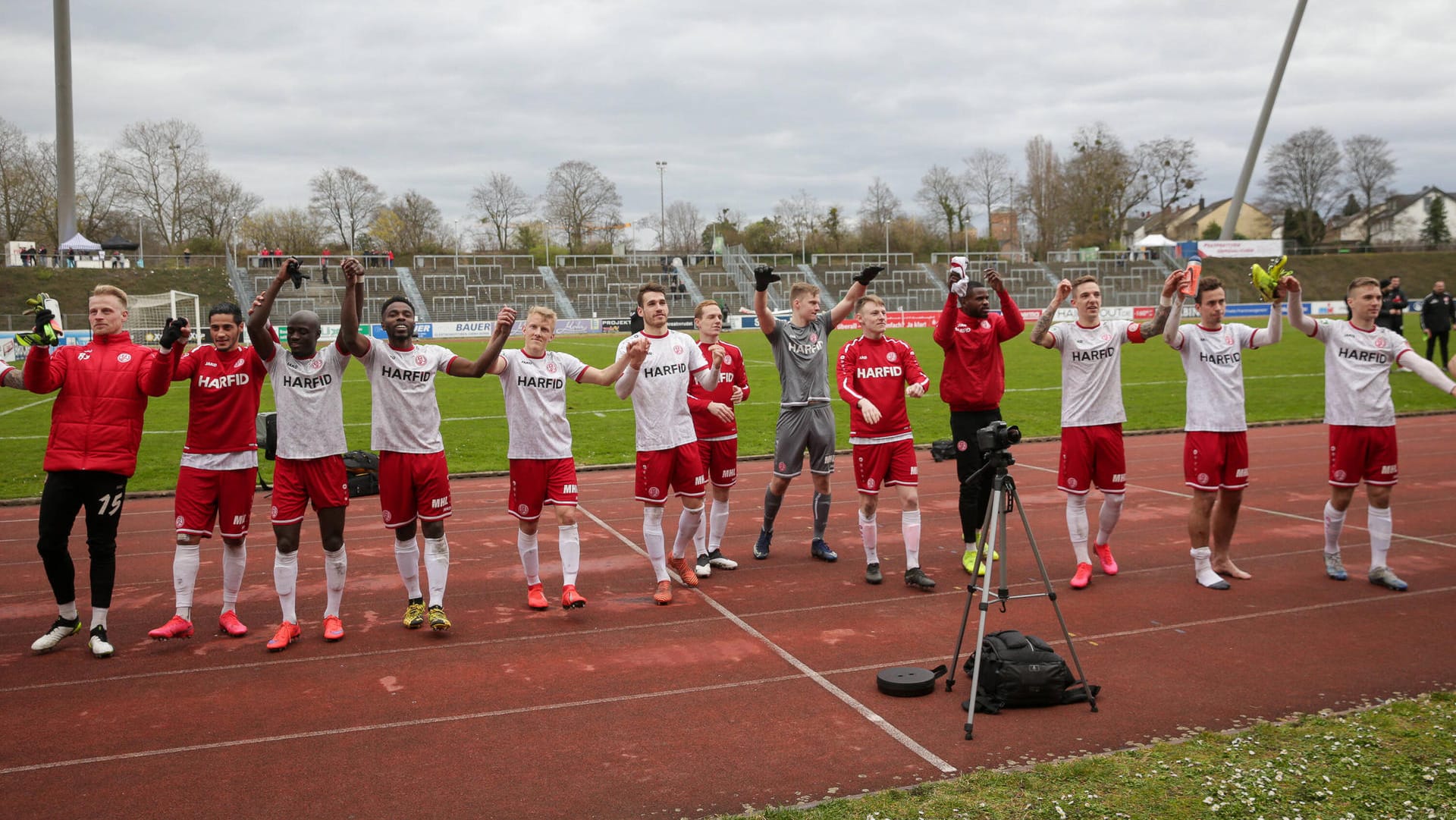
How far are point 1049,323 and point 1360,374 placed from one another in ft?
7.84

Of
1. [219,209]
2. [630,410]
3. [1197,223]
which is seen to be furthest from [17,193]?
[1197,223]

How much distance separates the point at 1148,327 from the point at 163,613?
796 centimetres

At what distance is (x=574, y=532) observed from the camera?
7.24 m

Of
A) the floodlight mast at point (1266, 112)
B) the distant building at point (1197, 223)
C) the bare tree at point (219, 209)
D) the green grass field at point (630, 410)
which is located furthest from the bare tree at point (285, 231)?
the distant building at point (1197, 223)

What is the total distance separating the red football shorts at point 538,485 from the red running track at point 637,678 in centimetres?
80

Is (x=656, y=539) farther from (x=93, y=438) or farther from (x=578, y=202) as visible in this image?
(x=578, y=202)

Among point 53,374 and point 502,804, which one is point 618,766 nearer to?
point 502,804

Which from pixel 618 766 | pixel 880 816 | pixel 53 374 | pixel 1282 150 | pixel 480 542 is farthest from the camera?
pixel 1282 150

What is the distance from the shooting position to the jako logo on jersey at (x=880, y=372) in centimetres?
797

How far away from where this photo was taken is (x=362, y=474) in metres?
11.8

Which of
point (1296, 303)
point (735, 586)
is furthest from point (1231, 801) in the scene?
point (1296, 303)

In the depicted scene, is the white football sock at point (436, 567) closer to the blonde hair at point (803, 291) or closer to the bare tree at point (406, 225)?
the blonde hair at point (803, 291)

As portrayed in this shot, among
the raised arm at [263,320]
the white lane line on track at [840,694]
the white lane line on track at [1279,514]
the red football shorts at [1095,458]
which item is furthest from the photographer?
the white lane line on track at [1279,514]

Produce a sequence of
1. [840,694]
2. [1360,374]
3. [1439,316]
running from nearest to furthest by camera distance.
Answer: [840,694], [1360,374], [1439,316]
